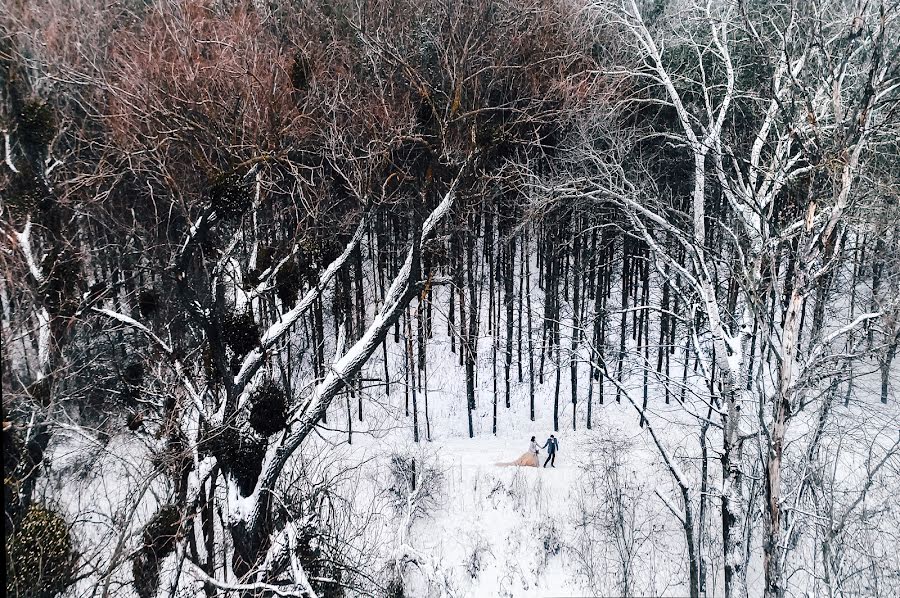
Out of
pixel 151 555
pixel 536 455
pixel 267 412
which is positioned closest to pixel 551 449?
pixel 536 455

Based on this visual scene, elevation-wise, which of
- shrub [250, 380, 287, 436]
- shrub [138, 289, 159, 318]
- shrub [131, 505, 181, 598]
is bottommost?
shrub [131, 505, 181, 598]

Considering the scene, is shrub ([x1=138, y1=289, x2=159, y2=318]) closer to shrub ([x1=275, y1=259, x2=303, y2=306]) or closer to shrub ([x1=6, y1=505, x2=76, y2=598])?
shrub ([x1=275, y1=259, x2=303, y2=306])

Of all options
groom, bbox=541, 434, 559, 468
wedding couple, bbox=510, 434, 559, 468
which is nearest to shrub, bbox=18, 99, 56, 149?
wedding couple, bbox=510, 434, 559, 468

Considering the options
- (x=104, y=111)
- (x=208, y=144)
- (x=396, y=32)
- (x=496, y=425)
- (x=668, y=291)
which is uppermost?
(x=396, y=32)

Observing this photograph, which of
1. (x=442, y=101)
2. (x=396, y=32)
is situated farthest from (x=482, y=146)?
(x=396, y=32)

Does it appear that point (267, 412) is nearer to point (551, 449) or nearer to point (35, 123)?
point (35, 123)

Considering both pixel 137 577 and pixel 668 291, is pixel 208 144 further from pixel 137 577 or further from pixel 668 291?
pixel 668 291
